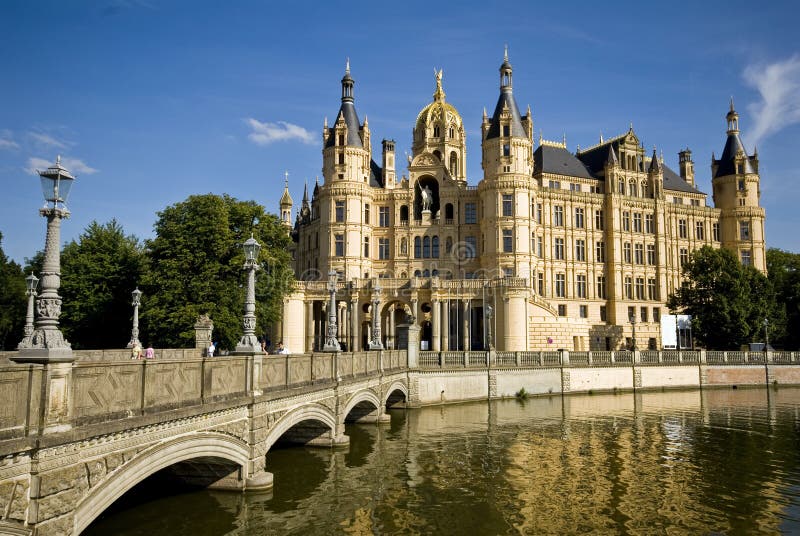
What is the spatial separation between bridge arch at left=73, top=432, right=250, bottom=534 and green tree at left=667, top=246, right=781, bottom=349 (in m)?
57.5

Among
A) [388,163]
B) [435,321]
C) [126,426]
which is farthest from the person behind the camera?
[388,163]

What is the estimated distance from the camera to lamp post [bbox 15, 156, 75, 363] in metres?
10.1

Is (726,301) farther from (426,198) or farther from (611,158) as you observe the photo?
(426,198)

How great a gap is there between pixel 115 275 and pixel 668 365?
45847 millimetres

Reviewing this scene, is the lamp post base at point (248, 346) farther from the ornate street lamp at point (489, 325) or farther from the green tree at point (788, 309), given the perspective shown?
the green tree at point (788, 309)

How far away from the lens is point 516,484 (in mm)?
21859

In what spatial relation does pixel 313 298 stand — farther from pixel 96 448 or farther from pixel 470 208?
pixel 96 448

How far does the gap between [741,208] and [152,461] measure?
8274 centimetres

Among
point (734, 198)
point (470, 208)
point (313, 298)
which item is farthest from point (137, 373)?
point (734, 198)

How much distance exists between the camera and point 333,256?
67.7 m

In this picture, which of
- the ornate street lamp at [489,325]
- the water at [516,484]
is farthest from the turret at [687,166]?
the water at [516,484]

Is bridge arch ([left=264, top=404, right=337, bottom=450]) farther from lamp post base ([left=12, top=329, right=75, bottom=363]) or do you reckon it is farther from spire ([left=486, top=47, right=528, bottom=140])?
spire ([left=486, top=47, right=528, bottom=140])

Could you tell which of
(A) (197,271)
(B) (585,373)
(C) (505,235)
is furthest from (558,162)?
(A) (197,271)

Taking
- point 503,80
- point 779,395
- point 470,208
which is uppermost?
point 503,80
